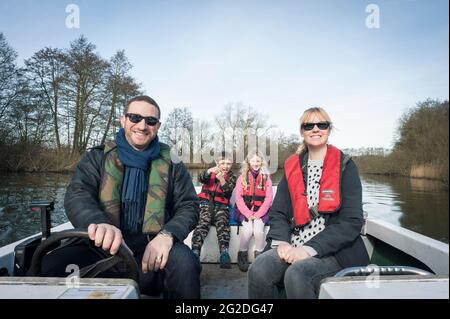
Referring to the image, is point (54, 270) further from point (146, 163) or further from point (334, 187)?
point (334, 187)

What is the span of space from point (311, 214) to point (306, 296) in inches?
19.2

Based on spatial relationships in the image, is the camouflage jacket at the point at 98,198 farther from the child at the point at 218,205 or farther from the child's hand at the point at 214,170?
the child's hand at the point at 214,170

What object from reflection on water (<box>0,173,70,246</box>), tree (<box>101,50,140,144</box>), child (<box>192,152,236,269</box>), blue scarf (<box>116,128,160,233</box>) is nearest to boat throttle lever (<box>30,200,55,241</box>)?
blue scarf (<box>116,128,160,233</box>)

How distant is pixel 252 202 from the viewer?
12.6ft

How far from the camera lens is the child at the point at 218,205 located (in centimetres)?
330

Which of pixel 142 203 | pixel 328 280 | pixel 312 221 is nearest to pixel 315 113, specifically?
pixel 312 221

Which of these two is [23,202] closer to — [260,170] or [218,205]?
[218,205]

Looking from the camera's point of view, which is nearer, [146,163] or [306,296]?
[306,296]

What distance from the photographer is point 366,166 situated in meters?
2.44

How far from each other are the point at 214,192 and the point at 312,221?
7.19ft

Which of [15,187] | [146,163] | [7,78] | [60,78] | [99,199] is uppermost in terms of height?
[60,78]

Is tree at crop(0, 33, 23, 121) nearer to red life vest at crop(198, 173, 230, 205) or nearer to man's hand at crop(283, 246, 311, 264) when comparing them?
red life vest at crop(198, 173, 230, 205)

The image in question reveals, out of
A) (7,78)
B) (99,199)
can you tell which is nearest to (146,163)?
(99,199)
